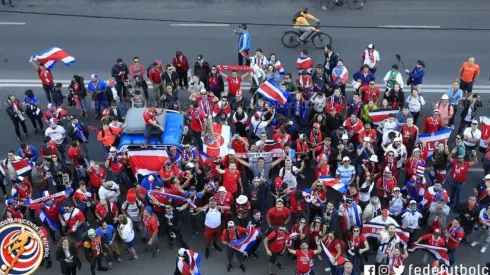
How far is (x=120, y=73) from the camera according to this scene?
19312 mm

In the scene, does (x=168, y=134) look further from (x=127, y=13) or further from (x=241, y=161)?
(x=127, y=13)

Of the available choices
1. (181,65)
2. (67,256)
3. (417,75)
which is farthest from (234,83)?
(67,256)

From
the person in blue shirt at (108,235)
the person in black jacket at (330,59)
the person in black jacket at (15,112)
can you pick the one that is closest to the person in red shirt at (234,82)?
the person in black jacket at (330,59)

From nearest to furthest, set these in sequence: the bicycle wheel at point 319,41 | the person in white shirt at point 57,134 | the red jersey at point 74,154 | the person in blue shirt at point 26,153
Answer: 1. the person in blue shirt at point 26,153
2. the red jersey at point 74,154
3. the person in white shirt at point 57,134
4. the bicycle wheel at point 319,41

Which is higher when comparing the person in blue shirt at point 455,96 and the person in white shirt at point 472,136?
the person in blue shirt at point 455,96

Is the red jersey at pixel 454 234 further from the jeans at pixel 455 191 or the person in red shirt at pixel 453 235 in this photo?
the jeans at pixel 455 191

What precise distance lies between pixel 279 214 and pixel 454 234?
151 inches

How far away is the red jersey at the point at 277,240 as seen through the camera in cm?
1400

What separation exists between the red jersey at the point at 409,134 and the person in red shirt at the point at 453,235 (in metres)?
2.90

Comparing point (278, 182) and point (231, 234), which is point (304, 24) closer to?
point (278, 182)

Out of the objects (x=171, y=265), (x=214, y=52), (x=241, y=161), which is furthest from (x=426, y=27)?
(x=171, y=265)

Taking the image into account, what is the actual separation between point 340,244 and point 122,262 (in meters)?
5.19

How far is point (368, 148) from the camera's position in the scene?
15.7 meters

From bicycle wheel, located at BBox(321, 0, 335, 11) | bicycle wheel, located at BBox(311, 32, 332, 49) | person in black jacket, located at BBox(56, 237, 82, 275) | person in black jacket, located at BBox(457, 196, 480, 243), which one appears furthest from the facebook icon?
bicycle wheel, located at BBox(321, 0, 335, 11)
